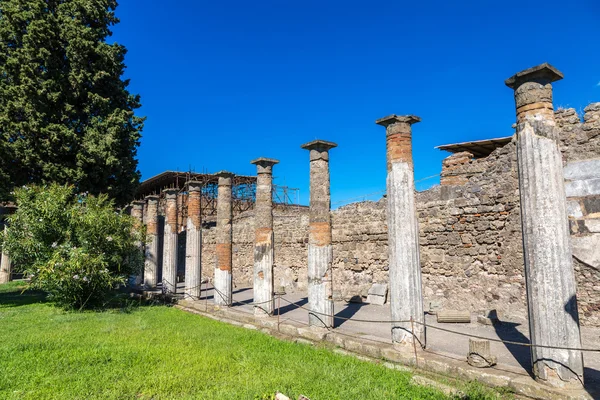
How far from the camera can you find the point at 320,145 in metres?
8.52

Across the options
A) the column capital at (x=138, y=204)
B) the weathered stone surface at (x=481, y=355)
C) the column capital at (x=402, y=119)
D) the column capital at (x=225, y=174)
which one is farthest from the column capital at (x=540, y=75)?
the column capital at (x=138, y=204)

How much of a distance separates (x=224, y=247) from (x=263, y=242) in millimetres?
2208

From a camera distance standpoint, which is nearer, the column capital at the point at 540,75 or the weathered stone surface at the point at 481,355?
the column capital at the point at 540,75

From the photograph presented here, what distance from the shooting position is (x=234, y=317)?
9.85 m

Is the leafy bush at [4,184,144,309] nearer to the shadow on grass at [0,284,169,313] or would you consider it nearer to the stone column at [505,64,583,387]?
the shadow on grass at [0,284,169,313]

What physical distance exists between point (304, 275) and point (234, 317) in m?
5.73

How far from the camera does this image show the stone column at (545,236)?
4504 millimetres

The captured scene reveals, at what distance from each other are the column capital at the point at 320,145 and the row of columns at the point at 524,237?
0.02 metres

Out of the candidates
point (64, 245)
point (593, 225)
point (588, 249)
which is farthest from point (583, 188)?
point (64, 245)

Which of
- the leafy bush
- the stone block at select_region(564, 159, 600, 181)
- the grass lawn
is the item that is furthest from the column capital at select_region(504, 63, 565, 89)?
the leafy bush

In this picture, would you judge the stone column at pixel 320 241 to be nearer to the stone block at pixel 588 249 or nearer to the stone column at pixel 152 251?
the stone block at pixel 588 249

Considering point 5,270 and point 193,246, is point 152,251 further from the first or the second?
point 5,270

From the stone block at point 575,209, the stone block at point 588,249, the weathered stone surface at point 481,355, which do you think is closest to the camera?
the weathered stone surface at point 481,355

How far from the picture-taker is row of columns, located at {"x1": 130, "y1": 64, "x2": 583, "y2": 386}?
4559mm
